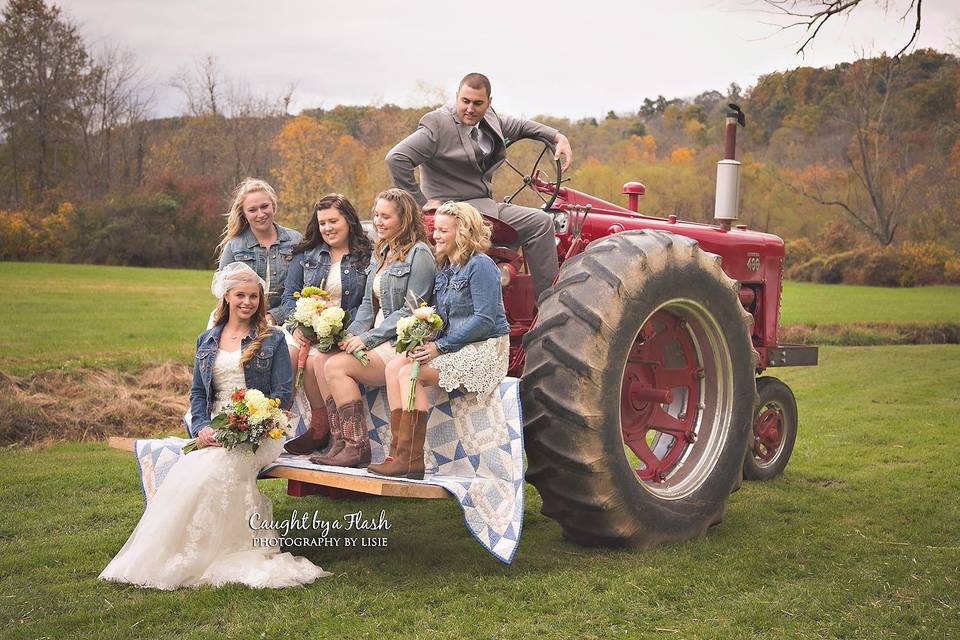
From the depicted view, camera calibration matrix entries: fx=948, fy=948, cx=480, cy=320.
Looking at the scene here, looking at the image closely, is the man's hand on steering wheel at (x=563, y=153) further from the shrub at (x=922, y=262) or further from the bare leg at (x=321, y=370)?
the shrub at (x=922, y=262)

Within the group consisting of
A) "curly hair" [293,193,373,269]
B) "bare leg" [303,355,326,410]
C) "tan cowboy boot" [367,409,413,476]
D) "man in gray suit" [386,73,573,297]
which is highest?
"man in gray suit" [386,73,573,297]

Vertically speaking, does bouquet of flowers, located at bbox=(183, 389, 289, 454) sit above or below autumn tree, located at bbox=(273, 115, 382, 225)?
below

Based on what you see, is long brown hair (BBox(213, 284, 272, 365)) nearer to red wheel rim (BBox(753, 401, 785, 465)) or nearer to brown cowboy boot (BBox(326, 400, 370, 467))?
brown cowboy boot (BBox(326, 400, 370, 467))

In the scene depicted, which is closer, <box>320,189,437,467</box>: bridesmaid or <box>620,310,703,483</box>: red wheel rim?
<box>320,189,437,467</box>: bridesmaid

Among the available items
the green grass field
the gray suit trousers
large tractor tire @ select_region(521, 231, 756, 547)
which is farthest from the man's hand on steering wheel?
the green grass field

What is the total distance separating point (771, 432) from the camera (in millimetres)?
6324

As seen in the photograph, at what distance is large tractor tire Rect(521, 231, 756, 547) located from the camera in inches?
161

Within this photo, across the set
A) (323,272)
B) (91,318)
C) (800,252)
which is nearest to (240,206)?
(323,272)

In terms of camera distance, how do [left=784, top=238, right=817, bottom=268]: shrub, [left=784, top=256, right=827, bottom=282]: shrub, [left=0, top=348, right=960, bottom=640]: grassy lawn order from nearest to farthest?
[left=0, top=348, right=960, bottom=640]: grassy lawn, [left=784, top=256, right=827, bottom=282]: shrub, [left=784, top=238, right=817, bottom=268]: shrub

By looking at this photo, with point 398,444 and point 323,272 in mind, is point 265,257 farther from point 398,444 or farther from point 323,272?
point 398,444

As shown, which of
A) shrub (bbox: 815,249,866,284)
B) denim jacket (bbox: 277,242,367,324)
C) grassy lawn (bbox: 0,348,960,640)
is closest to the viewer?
grassy lawn (bbox: 0,348,960,640)

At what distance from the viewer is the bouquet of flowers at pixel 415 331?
4066 millimetres

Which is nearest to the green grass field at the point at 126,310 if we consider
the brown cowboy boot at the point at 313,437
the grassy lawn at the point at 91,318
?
the grassy lawn at the point at 91,318

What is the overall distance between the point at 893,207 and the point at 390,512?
65.2 ft
